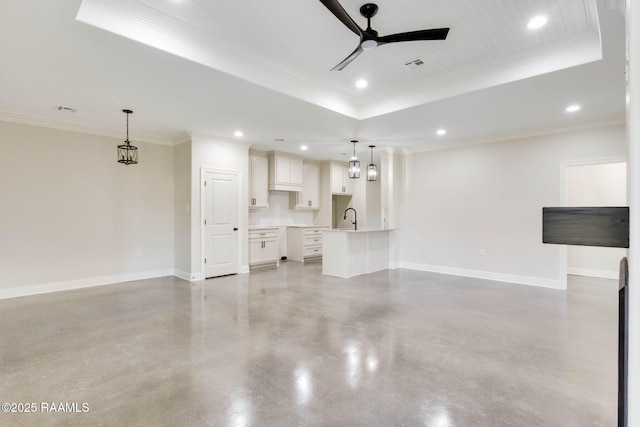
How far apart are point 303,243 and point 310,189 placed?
5.01 feet

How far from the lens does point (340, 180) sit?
8867 mm

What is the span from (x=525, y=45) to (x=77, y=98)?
5250 mm

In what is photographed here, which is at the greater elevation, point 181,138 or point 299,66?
point 299,66

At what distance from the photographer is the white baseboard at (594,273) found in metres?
5.98

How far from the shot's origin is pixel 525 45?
3.23 meters

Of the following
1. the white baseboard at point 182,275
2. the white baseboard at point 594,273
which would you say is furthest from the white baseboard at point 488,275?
the white baseboard at point 182,275

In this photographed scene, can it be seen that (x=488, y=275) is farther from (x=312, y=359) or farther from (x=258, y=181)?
(x=258, y=181)

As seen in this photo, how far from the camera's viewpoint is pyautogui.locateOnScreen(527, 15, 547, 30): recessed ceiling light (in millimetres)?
2781

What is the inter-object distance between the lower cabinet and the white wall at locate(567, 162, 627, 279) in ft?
19.0

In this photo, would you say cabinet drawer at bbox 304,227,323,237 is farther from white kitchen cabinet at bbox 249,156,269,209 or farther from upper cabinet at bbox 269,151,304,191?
white kitchen cabinet at bbox 249,156,269,209

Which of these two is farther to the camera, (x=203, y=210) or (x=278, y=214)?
(x=278, y=214)

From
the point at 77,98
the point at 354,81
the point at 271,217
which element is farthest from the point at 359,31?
the point at 271,217

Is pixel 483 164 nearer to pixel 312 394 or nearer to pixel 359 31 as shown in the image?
pixel 359 31

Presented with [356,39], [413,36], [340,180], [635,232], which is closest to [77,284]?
[356,39]
